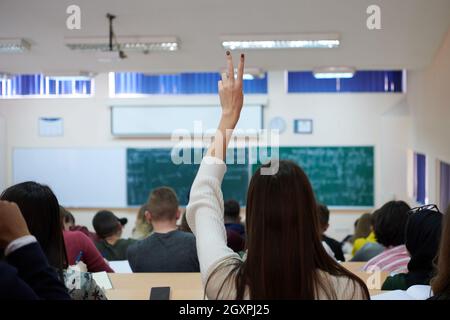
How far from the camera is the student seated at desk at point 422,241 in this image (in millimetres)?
1549

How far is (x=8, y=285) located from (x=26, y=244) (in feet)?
0.30

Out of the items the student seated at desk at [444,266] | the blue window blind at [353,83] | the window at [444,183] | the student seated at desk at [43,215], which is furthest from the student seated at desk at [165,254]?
the blue window blind at [353,83]

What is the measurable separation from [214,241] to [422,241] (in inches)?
38.0

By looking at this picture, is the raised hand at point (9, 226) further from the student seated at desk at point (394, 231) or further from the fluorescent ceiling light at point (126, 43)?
the fluorescent ceiling light at point (126, 43)

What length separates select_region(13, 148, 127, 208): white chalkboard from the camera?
268 inches

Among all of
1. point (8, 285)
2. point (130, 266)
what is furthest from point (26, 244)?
point (130, 266)

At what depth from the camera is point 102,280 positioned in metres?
2.01

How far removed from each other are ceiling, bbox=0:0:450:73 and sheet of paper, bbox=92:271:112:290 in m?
1.71

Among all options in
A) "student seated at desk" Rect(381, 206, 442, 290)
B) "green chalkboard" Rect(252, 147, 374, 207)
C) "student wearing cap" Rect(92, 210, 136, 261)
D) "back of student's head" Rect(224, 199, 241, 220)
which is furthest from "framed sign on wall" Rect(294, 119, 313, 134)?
"student seated at desk" Rect(381, 206, 442, 290)

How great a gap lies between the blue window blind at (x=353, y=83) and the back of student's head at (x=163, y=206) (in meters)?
4.24

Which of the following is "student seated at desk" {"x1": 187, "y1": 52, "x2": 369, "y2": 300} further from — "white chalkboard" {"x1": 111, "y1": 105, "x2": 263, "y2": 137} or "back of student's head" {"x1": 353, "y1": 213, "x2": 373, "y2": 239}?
"white chalkboard" {"x1": 111, "y1": 105, "x2": 263, "y2": 137}

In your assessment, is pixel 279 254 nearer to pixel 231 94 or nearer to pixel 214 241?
pixel 214 241

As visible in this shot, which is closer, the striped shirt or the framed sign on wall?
the striped shirt
